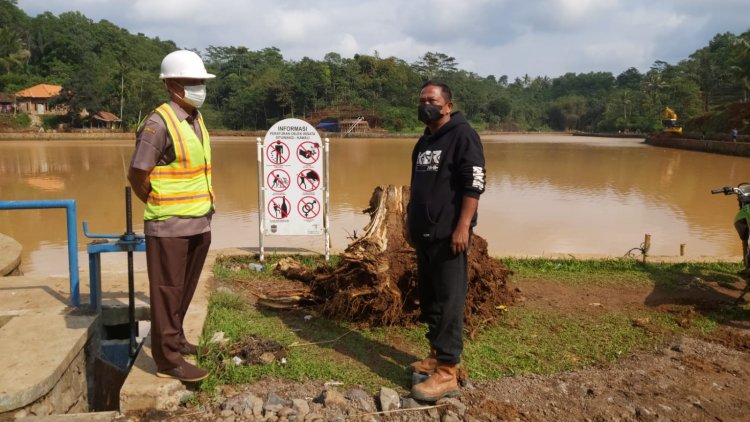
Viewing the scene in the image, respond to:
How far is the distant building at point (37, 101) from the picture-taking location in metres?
58.6

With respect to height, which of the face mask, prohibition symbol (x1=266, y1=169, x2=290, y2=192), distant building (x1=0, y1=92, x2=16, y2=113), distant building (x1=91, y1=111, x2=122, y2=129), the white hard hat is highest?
distant building (x1=0, y1=92, x2=16, y2=113)

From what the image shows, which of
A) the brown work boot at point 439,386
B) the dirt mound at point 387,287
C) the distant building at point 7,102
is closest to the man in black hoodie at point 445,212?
the brown work boot at point 439,386

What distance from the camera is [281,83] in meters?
70.8

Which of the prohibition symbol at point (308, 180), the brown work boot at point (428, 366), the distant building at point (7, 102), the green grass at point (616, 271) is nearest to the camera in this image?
the brown work boot at point (428, 366)

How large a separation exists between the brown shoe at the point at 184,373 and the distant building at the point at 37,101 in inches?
2585

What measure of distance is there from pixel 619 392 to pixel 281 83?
234ft

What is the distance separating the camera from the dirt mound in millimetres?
4301

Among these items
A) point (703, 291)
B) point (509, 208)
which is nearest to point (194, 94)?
point (703, 291)

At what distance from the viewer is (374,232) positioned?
5.68m

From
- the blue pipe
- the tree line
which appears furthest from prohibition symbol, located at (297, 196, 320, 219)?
the tree line

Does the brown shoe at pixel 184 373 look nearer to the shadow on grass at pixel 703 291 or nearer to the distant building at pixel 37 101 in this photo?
the shadow on grass at pixel 703 291

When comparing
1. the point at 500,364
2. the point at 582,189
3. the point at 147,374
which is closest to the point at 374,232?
the point at 500,364

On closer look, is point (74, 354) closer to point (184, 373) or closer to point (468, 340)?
point (184, 373)

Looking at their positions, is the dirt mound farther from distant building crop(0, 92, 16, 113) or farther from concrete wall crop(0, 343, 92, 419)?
distant building crop(0, 92, 16, 113)
